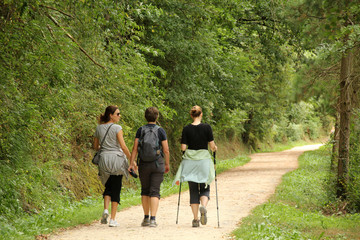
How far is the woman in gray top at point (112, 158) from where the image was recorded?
7805 mm

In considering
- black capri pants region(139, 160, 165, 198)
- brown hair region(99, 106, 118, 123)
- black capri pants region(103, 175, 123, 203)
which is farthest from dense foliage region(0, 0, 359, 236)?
black capri pants region(139, 160, 165, 198)

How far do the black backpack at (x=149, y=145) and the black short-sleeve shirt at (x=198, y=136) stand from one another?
1.81 ft

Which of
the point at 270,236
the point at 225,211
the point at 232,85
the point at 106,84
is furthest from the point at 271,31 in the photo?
the point at 270,236

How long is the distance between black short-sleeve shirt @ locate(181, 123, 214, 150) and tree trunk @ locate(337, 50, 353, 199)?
4.94 m

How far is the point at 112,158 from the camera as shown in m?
7.82

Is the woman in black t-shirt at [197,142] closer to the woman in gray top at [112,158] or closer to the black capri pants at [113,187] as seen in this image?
the woman in gray top at [112,158]

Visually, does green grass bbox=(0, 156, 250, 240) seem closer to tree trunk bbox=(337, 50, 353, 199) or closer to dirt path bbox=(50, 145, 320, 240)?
dirt path bbox=(50, 145, 320, 240)

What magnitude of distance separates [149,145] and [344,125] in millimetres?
5949

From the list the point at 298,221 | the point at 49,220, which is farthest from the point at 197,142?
the point at 49,220

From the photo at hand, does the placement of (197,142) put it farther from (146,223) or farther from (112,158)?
(146,223)

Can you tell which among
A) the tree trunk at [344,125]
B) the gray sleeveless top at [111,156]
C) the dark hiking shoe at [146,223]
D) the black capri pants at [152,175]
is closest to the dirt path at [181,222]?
the dark hiking shoe at [146,223]

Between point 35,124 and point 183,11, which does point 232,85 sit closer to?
point 183,11

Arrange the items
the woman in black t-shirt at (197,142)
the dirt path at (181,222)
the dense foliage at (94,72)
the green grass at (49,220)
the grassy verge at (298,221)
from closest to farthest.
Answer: the green grass at (49,220), the dirt path at (181,222), the grassy verge at (298,221), the dense foliage at (94,72), the woman in black t-shirt at (197,142)

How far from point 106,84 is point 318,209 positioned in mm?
6058
